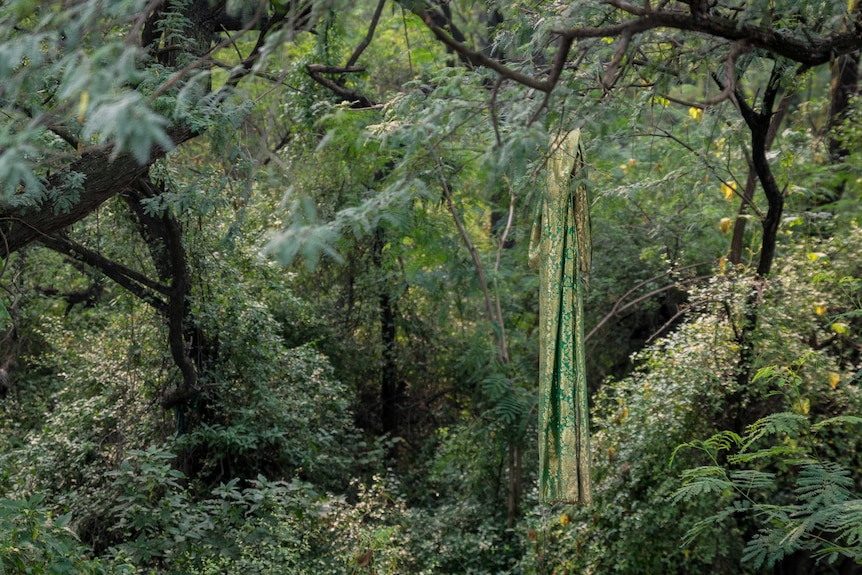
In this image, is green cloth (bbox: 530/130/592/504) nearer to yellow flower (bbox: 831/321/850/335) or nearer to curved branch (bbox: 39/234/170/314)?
yellow flower (bbox: 831/321/850/335)

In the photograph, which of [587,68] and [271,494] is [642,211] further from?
[271,494]

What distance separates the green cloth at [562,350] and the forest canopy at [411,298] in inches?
6.9

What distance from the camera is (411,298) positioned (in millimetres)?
7301

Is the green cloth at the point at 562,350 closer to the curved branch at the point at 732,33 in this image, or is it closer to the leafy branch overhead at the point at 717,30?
the leafy branch overhead at the point at 717,30

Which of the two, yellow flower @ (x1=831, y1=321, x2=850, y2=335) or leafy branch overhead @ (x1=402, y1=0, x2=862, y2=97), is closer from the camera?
leafy branch overhead @ (x1=402, y1=0, x2=862, y2=97)

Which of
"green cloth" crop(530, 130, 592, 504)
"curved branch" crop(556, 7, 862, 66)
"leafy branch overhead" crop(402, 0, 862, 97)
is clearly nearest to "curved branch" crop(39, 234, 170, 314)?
"green cloth" crop(530, 130, 592, 504)

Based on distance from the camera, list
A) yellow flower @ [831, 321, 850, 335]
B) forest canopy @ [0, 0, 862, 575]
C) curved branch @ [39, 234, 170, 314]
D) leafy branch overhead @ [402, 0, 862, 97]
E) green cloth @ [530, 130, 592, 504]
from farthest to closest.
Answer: curved branch @ [39, 234, 170, 314]
yellow flower @ [831, 321, 850, 335]
green cloth @ [530, 130, 592, 504]
forest canopy @ [0, 0, 862, 575]
leafy branch overhead @ [402, 0, 862, 97]

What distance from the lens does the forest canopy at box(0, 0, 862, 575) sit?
2.99m

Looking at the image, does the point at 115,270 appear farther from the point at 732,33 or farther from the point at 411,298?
the point at 732,33

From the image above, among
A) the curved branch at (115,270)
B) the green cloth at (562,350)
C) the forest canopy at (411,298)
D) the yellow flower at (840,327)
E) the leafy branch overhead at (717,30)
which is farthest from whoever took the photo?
the curved branch at (115,270)

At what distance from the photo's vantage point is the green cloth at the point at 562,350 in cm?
365

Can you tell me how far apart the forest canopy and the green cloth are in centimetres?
18

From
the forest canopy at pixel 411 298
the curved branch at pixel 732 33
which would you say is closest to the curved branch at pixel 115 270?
the forest canopy at pixel 411 298

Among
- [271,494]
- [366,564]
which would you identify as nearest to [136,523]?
[271,494]
